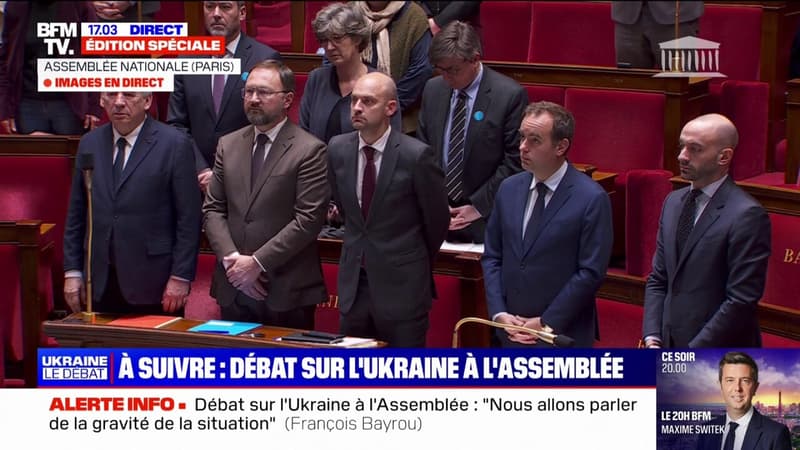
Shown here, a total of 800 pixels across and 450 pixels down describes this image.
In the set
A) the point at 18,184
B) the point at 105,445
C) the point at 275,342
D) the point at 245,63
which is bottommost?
the point at 105,445

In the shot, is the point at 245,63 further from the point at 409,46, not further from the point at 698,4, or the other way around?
the point at 698,4

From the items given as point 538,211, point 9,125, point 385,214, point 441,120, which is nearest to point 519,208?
point 538,211

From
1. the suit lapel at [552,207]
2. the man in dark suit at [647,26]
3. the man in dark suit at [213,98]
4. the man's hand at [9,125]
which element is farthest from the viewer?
the man in dark suit at [647,26]

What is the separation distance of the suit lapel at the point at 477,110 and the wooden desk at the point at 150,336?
335 millimetres

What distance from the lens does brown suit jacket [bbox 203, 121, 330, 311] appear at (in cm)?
156

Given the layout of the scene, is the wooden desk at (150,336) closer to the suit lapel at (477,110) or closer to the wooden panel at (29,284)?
the wooden panel at (29,284)

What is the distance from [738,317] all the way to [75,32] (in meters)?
1.10

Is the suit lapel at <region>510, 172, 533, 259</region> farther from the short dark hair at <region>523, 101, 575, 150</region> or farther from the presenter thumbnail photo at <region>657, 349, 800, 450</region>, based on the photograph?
the presenter thumbnail photo at <region>657, 349, 800, 450</region>

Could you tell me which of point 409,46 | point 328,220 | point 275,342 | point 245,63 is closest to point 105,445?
point 275,342

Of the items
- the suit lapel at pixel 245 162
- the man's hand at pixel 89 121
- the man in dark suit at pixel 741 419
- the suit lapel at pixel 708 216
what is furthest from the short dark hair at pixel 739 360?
the man's hand at pixel 89 121

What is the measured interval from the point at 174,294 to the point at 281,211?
17 centimetres

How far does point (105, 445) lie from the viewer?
142cm

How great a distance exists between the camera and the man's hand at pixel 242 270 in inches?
60.9

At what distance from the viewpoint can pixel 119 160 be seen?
1618mm
